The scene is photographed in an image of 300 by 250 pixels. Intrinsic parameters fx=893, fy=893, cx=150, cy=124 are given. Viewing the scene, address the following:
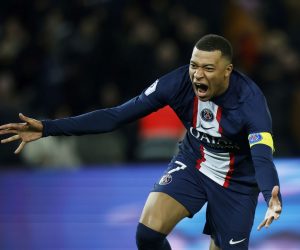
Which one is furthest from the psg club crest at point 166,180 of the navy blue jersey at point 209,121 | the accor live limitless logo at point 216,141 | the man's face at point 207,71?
the man's face at point 207,71

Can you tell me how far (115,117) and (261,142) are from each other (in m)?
0.93

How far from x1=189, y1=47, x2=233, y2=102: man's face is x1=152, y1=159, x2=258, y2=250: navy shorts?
553mm

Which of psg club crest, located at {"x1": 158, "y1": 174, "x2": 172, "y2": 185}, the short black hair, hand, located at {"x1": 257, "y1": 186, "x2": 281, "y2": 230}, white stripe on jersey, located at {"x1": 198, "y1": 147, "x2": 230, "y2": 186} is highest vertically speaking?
the short black hair

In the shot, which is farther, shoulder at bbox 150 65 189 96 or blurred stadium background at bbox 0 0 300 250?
blurred stadium background at bbox 0 0 300 250

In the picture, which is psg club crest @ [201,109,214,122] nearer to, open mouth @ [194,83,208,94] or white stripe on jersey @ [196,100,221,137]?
white stripe on jersey @ [196,100,221,137]

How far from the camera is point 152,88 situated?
5480 millimetres

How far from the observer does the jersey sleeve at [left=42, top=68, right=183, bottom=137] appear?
5.41m

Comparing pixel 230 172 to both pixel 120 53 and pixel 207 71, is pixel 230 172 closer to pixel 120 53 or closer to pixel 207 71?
pixel 207 71

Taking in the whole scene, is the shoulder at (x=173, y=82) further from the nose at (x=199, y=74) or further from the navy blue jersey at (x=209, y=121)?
the nose at (x=199, y=74)

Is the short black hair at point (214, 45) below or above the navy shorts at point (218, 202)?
above

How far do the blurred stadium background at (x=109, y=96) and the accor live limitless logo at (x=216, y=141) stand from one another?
2.29 meters

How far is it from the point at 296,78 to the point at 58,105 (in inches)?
95.5

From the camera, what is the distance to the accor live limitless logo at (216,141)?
5.40 metres

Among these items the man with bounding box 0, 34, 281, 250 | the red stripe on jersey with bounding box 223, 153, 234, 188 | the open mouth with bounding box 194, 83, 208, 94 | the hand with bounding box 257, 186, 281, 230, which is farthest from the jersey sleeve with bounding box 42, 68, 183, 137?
the hand with bounding box 257, 186, 281, 230
